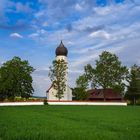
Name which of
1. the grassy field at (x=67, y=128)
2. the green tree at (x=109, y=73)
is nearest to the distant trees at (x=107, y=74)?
the green tree at (x=109, y=73)

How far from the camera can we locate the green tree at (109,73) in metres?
91.4

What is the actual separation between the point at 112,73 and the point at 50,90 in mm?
15681

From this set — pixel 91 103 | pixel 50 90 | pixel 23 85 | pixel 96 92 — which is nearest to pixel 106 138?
pixel 91 103

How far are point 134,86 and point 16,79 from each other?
29.0 metres

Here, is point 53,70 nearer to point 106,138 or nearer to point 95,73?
point 95,73

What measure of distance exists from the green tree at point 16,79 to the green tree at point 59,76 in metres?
5.15

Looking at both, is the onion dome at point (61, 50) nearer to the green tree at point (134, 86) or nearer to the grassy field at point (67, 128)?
the green tree at point (134, 86)

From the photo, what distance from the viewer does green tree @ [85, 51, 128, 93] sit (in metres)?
91.4

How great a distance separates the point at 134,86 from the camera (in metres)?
94.8

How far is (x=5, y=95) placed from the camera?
Answer: 88.6 m

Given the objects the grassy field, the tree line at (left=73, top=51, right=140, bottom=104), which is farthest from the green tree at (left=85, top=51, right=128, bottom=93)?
the grassy field

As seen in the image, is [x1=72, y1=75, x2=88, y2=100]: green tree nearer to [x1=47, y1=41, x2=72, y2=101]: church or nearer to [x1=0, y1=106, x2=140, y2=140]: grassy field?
[x1=47, y1=41, x2=72, y2=101]: church

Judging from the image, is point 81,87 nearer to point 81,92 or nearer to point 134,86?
point 81,92

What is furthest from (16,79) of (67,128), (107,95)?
(67,128)
